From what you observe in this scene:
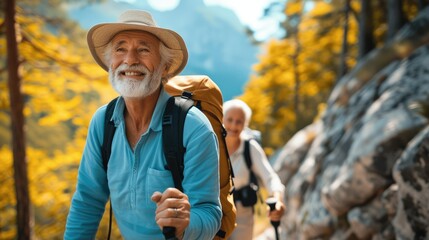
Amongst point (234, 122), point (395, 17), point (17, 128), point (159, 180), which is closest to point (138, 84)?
point (159, 180)

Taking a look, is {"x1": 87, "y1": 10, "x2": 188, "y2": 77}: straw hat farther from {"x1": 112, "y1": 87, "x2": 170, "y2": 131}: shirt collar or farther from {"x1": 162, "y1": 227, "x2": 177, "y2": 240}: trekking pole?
{"x1": 162, "y1": 227, "x2": 177, "y2": 240}: trekking pole

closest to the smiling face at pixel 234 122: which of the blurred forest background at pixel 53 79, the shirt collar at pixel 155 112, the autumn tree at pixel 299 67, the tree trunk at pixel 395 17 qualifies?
the shirt collar at pixel 155 112

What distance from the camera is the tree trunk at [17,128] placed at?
7.23 metres

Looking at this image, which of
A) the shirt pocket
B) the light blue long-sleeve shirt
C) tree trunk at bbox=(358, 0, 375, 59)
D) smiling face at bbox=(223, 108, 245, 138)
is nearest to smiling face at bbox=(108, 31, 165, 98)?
the light blue long-sleeve shirt

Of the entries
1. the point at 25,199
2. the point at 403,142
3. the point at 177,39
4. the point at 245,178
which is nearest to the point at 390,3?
the point at 403,142

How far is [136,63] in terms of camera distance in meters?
1.82

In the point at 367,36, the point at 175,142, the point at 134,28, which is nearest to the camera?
Answer: the point at 175,142

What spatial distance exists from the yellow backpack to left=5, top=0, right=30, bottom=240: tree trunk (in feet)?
19.9

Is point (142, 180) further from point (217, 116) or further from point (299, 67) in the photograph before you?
point (299, 67)

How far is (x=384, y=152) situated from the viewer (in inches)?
220

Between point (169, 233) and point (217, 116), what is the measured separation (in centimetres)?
101

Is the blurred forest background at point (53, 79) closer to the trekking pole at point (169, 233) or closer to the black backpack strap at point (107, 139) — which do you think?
the black backpack strap at point (107, 139)

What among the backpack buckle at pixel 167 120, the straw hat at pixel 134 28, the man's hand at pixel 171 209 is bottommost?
the man's hand at pixel 171 209

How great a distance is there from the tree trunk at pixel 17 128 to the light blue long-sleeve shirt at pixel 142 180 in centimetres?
630
